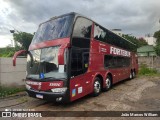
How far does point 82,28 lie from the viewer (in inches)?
306

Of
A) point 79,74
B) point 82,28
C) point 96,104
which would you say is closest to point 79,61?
point 79,74

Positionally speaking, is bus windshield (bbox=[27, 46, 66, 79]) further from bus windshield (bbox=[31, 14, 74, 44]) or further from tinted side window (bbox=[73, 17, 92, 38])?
tinted side window (bbox=[73, 17, 92, 38])

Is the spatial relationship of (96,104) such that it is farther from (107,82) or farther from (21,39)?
(21,39)

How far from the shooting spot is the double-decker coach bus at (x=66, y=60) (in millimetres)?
6492

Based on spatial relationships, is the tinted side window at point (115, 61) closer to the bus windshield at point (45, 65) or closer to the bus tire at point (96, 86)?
the bus tire at point (96, 86)

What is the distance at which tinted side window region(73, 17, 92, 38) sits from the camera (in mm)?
7285

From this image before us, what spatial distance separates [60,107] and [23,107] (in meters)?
1.47

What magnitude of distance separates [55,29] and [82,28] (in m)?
1.13

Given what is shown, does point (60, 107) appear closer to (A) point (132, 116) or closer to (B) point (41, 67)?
(B) point (41, 67)

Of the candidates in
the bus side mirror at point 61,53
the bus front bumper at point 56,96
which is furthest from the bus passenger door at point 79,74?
the bus side mirror at point 61,53

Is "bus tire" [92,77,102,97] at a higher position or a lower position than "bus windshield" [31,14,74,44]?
lower

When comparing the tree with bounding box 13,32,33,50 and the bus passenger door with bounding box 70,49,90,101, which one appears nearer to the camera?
the bus passenger door with bounding box 70,49,90,101

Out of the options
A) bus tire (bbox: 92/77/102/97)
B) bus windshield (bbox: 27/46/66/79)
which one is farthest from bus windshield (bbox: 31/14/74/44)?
bus tire (bbox: 92/77/102/97)

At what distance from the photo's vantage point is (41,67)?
6926 mm
